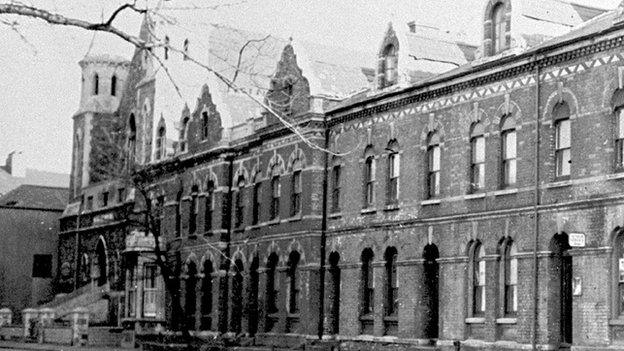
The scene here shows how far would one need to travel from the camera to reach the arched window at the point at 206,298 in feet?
170

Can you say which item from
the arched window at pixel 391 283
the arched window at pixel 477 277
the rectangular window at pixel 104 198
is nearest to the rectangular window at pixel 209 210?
the arched window at pixel 391 283

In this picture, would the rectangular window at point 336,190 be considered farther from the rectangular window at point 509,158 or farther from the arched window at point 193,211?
the arched window at point 193,211

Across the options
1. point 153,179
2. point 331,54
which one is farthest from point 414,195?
point 153,179

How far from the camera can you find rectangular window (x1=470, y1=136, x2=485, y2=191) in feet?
115

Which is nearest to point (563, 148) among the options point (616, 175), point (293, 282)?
point (616, 175)

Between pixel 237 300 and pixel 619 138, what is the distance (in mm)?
23166

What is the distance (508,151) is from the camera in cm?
3406

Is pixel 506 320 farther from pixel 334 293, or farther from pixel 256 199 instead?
pixel 256 199

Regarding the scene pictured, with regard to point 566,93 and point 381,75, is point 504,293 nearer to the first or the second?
point 566,93

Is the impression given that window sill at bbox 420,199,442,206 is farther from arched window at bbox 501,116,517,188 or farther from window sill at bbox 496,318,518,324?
window sill at bbox 496,318,518,324

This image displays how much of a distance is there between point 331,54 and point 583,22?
12927 mm

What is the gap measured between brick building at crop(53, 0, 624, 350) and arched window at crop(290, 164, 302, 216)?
0.09 metres

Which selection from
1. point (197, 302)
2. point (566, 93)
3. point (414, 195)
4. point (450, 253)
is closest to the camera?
point (566, 93)

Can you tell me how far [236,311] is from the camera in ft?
162
